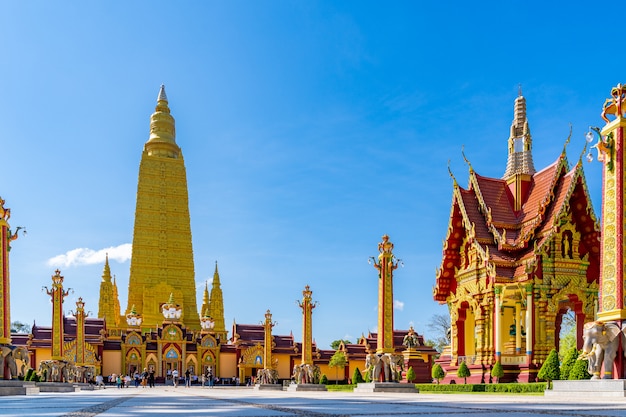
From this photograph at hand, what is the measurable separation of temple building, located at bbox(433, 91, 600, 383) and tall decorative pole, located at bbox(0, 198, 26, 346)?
1673cm

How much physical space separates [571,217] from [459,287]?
571 centimetres

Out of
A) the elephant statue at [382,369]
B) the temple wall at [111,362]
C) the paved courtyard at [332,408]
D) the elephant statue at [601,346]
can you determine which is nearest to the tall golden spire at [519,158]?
the elephant statue at [382,369]

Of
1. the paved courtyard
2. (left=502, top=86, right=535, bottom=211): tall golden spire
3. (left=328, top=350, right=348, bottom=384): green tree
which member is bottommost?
(left=328, top=350, right=348, bottom=384): green tree

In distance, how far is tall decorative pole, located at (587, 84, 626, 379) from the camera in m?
12.6

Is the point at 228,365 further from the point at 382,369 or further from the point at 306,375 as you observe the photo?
the point at 382,369

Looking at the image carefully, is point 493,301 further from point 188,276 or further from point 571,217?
point 188,276

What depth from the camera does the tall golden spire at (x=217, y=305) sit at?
7731 cm

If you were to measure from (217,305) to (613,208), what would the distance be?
6827cm

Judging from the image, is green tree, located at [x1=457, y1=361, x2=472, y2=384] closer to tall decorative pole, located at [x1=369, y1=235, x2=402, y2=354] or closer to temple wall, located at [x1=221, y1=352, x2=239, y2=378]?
tall decorative pole, located at [x1=369, y1=235, x2=402, y2=354]

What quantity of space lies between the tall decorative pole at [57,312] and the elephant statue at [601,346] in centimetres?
2669

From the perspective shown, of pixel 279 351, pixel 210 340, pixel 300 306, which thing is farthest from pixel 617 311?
pixel 210 340

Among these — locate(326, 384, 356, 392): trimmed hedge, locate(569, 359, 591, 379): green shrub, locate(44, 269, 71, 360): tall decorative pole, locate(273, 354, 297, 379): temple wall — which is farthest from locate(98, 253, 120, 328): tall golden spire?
locate(569, 359, 591, 379): green shrub

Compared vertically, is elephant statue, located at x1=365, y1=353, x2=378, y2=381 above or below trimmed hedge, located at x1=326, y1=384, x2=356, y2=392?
above

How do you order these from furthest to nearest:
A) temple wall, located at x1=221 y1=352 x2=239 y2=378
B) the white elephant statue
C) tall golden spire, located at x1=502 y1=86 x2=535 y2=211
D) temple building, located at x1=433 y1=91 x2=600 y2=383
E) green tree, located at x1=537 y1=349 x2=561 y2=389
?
temple wall, located at x1=221 y1=352 x2=239 y2=378
the white elephant statue
tall golden spire, located at x1=502 y1=86 x2=535 y2=211
temple building, located at x1=433 y1=91 x2=600 y2=383
green tree, located at x1=537 y1=349 x2=561 y2=389
